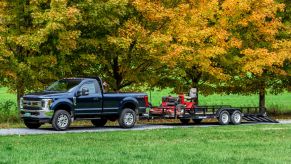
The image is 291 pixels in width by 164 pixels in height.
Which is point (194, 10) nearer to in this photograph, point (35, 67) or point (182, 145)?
point (35, 67)

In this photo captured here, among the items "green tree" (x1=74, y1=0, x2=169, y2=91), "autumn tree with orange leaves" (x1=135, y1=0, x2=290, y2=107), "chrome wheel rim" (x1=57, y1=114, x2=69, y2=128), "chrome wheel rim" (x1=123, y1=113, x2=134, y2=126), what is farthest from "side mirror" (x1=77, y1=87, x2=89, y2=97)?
"autumn tree with orange leaves" (x1=135, y1=0, x2=290, y2=107)

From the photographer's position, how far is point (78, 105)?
25422 millimetres

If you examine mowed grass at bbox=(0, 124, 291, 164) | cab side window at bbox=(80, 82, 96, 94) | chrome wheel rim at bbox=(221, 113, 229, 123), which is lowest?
mowed grass at bbox=(0, 124, 291, 164)

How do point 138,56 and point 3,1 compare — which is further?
point 138,56

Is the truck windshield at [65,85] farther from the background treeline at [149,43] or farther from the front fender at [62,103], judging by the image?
the background treeline at [149,43]

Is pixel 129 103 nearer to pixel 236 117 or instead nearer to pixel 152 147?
pixel 236 117

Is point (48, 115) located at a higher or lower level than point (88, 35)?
lower

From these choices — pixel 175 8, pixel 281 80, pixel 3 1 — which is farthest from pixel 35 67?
pixel 281 80

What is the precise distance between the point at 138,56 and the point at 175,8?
115 inches

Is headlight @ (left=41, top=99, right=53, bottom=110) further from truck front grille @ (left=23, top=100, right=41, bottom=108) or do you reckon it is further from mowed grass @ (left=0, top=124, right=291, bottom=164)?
mowed grass @ (left=0, top=124, right=291, bottom=164)

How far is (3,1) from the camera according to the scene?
28.2 metres

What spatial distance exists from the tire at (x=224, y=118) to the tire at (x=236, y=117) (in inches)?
7.6

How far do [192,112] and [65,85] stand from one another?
642cm

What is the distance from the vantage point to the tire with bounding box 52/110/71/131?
2442 cm
